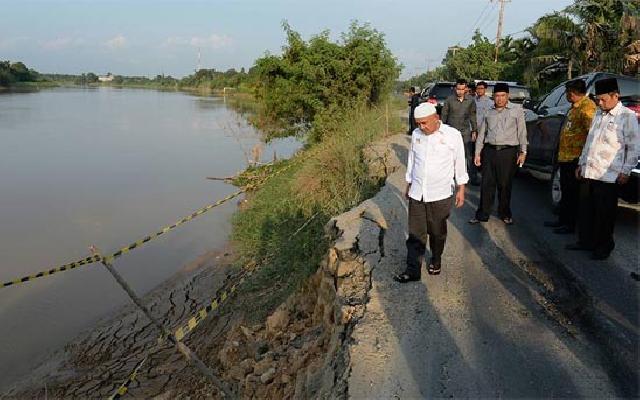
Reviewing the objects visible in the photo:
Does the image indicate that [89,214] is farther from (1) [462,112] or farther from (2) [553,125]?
(2) [553,125]

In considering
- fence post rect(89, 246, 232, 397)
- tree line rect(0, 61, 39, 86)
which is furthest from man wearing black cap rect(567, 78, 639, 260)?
tree line rect(0, 61, 39, 86)

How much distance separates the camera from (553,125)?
6879mm

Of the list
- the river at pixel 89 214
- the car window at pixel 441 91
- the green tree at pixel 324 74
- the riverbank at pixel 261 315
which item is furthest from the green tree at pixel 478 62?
the riverbank at pixel 261 315

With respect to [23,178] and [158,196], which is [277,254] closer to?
[158,196]

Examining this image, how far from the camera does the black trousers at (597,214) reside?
198 inches

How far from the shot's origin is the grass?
7.65m

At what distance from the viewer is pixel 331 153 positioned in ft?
36.2

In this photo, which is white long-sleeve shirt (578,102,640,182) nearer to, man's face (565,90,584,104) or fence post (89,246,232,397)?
man's face (565,90,584,104)

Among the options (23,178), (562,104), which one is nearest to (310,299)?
(562,104)

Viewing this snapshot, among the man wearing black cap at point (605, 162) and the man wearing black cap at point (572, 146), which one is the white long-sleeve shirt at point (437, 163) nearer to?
the man wearing black cap at point (605, 162)

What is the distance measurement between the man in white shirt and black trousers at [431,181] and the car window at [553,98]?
11.8 feet

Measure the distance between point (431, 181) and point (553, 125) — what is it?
3207 mm

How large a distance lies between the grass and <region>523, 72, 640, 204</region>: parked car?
2547 millimetres

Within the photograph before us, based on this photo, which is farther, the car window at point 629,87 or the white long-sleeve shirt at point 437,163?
the car window at point 629,87
